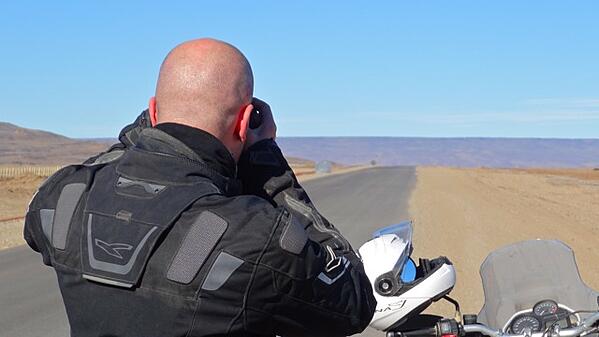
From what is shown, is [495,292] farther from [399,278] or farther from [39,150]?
[39,150]

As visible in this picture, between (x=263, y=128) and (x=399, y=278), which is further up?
(x=263, y=128)

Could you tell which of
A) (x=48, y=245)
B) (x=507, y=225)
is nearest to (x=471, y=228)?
(x=507, y=225)

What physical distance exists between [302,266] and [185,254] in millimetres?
264

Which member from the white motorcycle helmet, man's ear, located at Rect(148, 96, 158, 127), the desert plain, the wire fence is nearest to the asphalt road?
the desert plain

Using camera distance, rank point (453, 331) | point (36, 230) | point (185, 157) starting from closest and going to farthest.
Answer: point (185, 157) → point (36, 230) → point (453, 331)

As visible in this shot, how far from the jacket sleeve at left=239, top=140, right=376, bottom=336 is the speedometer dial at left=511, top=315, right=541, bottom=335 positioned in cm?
146

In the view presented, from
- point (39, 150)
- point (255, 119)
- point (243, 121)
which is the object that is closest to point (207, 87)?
point (243, 121)

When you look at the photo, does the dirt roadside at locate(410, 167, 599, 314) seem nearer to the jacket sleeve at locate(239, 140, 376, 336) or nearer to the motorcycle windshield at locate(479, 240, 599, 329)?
the motorcycle windshield at locate(479, 240, 599, 329)

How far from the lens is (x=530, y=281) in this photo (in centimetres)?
387

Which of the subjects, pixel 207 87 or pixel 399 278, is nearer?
pixel 207 87

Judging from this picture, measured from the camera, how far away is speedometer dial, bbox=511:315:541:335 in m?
3.55

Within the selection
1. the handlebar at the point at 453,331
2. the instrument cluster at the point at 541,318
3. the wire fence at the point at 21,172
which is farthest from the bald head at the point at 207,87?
the wire fence at the point at 21,172

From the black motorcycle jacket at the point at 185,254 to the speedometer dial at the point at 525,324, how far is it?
147 centimetres

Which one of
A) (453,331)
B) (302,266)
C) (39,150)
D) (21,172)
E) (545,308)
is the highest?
(39,150)
